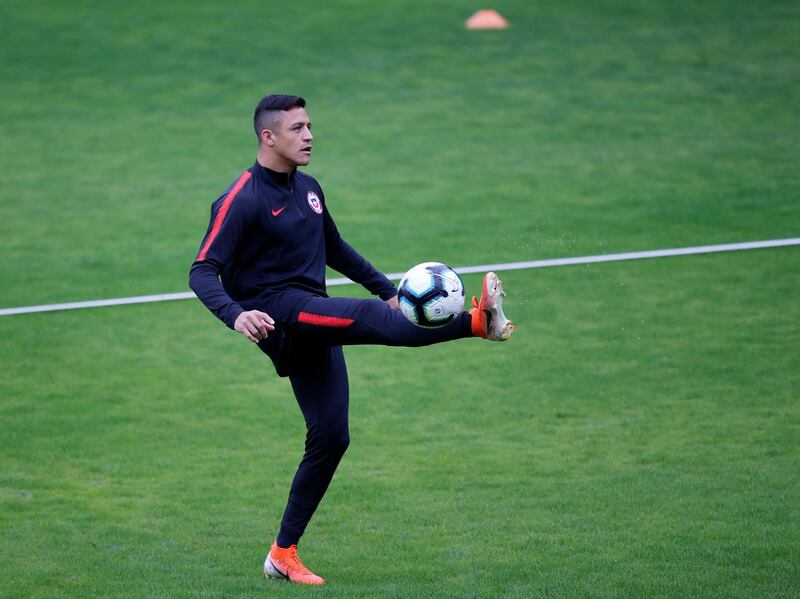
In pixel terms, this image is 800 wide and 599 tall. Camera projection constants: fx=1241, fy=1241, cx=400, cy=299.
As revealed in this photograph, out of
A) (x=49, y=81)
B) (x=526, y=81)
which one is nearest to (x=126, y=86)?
(x=49, y=81)

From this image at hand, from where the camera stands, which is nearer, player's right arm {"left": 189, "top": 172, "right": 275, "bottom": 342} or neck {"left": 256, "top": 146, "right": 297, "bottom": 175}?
player's right arm {"left": 189, "top": 172, "right": 275, "bottom": 342}

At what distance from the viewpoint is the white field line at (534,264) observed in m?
12.4

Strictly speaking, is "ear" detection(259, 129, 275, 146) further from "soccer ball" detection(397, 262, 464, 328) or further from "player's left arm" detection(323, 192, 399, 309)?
"soccer ball" detection(397, 262, 464, 328)

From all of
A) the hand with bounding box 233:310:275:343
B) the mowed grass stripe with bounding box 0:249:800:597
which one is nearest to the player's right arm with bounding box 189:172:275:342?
the hand with bounding box 233:310:275:343

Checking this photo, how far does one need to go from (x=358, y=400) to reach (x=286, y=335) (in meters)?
3.71

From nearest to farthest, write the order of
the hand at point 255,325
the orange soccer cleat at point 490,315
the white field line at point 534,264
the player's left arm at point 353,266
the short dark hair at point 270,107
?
the hand at point 255,325 → the orange soccer cleat at point 490,315 → the short dark hair at point 270,107 → the player's left arm at point 353,266 → the white field line at point 534,264

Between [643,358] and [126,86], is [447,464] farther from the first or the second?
[126,86]

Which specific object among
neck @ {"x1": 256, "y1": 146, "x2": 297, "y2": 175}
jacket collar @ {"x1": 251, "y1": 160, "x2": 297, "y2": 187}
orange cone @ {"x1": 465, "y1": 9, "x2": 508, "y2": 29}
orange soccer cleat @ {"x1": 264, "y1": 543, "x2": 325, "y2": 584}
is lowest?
orange soccer cleat @ {"x1": 264, "y1": 543, "x2": 325, "y2": 584}

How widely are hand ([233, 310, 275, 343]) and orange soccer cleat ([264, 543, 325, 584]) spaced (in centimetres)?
145

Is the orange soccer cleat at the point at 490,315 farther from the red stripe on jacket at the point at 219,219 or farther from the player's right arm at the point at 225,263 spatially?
the red stripe on jacket at the point at 219,219

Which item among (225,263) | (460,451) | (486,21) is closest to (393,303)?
(225,263)

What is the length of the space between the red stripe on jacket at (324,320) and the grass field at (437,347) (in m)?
1.45

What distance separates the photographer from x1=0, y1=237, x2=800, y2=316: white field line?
12367 mm

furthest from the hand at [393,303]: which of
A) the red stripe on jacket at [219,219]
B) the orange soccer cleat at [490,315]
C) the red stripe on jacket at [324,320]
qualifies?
the red stripe on jacket at [219,219]
